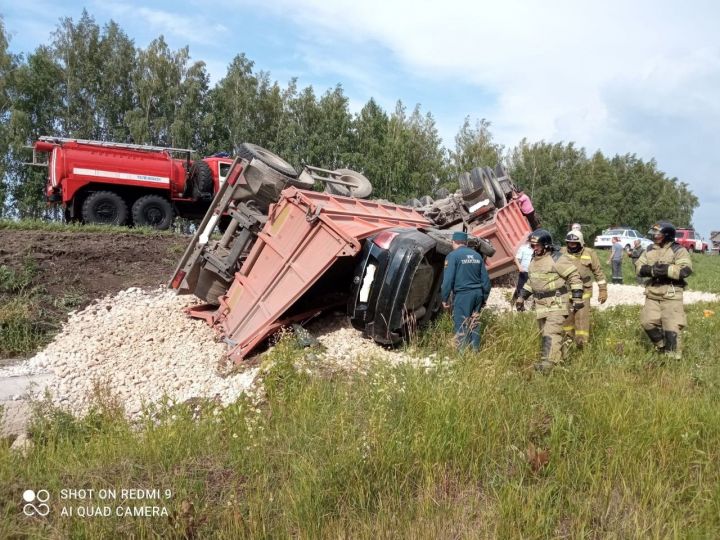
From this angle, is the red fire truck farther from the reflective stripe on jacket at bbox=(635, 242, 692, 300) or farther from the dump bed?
the reflective stripe on jacket at bbox=(635, 242, 692, 300)

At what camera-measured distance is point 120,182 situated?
13.2 meters

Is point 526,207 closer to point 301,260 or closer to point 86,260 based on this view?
point 301,260

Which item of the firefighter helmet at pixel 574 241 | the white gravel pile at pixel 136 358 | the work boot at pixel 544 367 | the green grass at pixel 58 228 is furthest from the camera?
the green grass at pixel 58 228

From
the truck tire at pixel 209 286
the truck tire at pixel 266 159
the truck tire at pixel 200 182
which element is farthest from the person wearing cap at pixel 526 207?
the truck tire at pixel 200 182

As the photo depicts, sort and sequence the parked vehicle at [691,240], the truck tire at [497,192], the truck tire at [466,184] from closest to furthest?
the truck tire at [466,184], the truck tire at [497,192], the parked vehicle at [691,240]

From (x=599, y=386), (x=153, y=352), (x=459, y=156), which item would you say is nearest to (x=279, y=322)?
(x=153, y=352)

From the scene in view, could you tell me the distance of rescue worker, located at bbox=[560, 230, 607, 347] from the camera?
5754 millimetres

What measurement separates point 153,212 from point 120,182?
1024 mm

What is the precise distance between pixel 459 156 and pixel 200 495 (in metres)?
32.7

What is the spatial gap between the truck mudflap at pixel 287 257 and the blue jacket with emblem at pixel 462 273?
806 millimetres

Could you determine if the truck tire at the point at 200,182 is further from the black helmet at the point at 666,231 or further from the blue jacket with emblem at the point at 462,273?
the black helmet at the point at 666,231

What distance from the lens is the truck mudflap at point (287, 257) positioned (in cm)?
520

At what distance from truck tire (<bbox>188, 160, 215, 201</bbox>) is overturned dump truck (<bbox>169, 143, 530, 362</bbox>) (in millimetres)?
7683

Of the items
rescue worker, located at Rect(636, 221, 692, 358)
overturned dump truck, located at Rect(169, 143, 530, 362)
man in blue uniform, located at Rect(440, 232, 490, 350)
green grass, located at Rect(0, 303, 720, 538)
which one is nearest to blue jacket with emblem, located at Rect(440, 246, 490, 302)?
man in blue uniform, located at Rect(440, 232, 490, 350)
